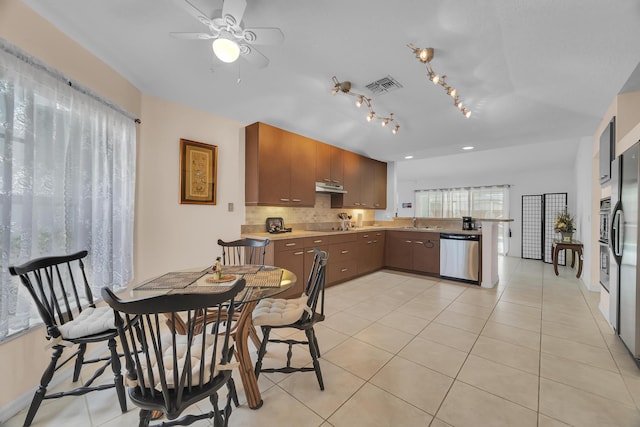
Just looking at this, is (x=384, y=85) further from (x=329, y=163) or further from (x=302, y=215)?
(x=302, y=215)

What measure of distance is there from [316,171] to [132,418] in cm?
337

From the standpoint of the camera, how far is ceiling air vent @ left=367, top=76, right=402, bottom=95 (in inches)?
97.0

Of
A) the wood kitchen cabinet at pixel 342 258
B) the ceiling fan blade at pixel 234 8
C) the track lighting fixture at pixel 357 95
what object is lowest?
the wood kitchen cabinet at pixel 342 258

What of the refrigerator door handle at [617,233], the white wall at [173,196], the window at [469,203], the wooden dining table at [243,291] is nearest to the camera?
the wooden dining table at [243,291]

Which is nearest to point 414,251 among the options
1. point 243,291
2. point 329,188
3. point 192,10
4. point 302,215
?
point 329,188

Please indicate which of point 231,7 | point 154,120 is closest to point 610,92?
point 231,7

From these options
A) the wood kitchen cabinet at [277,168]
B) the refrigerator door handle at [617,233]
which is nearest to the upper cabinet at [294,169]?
the wood kitchen cabinet at [277,168]

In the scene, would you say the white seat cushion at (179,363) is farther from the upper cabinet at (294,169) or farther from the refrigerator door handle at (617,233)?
the refrigerator door handle at (617,233)

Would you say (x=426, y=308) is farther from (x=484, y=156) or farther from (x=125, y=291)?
(x=484, y=156)

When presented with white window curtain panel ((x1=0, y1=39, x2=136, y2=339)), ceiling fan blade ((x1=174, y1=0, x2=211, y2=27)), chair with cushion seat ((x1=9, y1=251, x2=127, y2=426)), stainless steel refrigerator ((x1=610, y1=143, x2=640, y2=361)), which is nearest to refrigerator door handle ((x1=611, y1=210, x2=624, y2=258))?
stainless steel refrigerator ((x1=610, y1=143, x2=640, y2=361))

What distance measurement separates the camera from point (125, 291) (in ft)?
7.91

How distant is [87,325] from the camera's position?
4.91ft

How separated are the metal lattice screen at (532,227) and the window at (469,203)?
1.23 ft

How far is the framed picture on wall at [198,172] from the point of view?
9.36 ft
